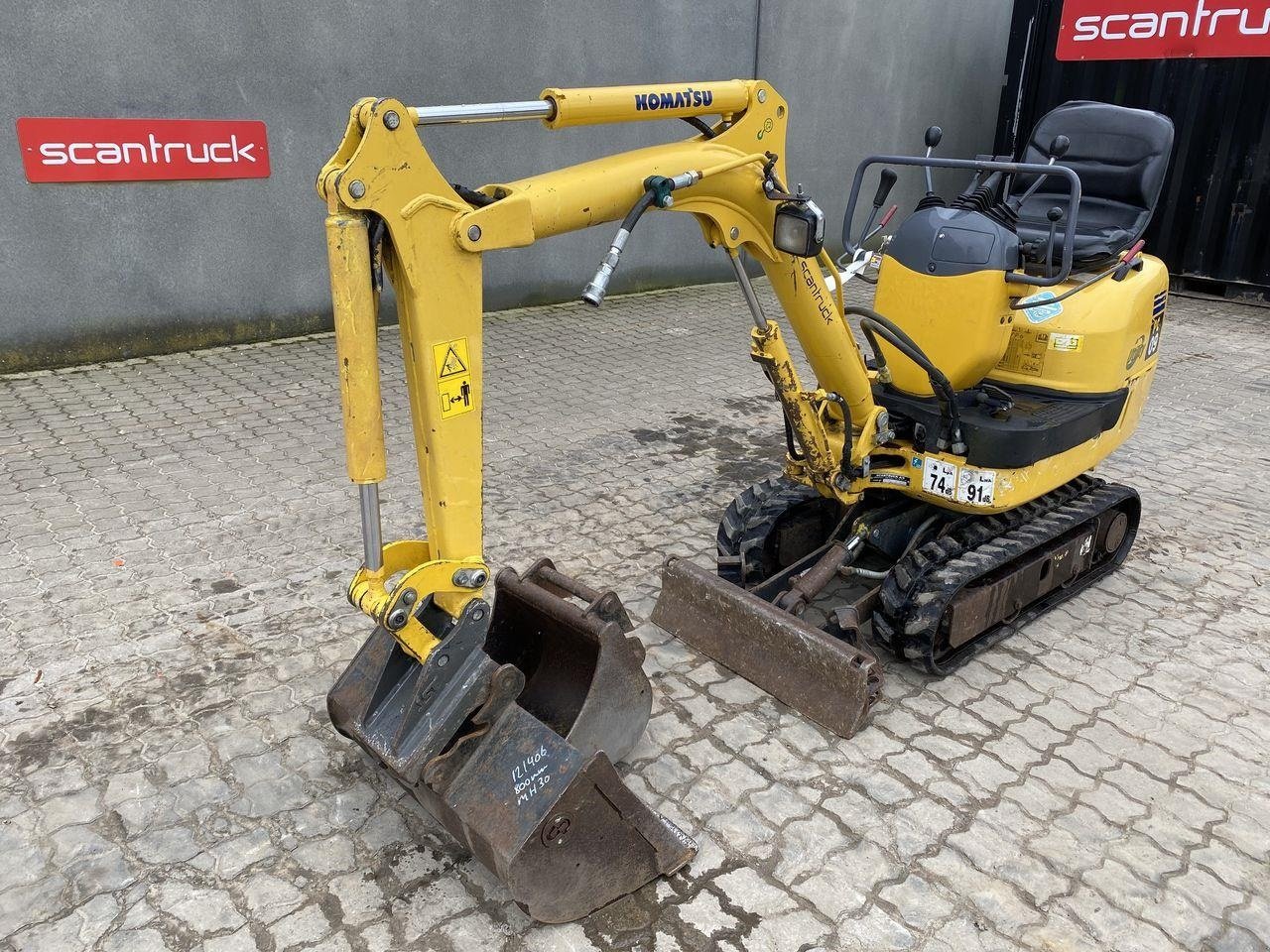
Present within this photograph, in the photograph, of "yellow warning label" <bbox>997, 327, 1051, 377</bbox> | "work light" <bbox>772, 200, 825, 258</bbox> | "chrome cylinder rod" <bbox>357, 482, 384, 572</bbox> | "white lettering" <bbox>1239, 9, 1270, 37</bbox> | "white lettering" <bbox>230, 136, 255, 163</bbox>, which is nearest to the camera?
"chrome cylinder rod" <bbox>357, 482, 384, 572</bbox>

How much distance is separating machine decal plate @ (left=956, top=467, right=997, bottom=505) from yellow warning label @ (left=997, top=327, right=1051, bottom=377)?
70 cm

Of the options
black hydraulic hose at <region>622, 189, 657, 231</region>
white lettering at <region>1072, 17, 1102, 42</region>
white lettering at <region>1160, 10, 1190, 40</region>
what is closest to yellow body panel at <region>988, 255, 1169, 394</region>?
black hydraulic hose at <region>622, 189, 657, 231</region>

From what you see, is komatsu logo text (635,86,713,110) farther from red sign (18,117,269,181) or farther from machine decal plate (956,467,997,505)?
red sign (18,117,269,181)

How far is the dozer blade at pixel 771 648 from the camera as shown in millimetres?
3686

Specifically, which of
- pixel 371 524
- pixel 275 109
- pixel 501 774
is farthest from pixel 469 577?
pixel 275 109

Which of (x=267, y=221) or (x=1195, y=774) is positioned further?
(x=267, y=221)

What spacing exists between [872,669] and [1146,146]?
3.38 meters

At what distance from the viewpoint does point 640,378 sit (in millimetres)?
8055

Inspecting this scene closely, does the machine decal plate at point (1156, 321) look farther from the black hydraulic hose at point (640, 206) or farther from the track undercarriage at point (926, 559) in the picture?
the black hydraulic hose at point (640, 206)

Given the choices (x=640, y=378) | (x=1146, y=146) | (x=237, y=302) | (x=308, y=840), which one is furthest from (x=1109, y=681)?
(x=237, y=302)

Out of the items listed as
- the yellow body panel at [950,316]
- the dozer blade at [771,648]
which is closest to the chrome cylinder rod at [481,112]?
the yellow body panel at [950,316]

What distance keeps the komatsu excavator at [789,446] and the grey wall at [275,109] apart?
5.19 metres

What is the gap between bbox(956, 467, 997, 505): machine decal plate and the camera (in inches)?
162

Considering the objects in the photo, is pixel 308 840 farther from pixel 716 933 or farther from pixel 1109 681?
pixel 1109 681
